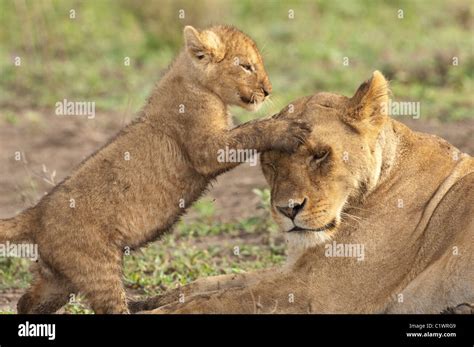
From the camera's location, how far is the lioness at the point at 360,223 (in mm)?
6312

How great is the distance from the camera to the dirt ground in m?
10.3

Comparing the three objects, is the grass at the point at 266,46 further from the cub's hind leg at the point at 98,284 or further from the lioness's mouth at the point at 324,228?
the lioness's mouth at the point at 324,228

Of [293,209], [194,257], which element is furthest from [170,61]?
[293,209]

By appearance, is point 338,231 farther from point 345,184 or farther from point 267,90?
point 267,90

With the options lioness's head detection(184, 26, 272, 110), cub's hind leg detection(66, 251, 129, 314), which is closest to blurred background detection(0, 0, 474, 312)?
lioness's head detection(184, 26, 272, 110)

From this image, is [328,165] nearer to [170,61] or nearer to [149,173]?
[149,173]

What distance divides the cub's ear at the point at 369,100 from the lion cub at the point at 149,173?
270mm

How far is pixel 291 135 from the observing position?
256 inches

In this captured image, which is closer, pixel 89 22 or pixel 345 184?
pixel 345 184

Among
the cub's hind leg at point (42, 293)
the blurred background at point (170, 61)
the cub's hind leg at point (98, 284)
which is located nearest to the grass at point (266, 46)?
the blurred background at point (170, 61)

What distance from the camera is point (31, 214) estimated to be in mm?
6961

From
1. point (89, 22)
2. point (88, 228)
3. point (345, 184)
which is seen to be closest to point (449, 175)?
point (345, 184)

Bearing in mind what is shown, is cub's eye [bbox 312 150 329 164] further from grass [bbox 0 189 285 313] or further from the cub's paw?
grass [bbox 0 189 285 313]
